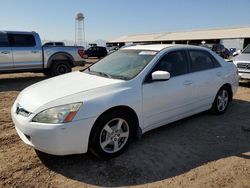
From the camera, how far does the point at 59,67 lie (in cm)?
1190

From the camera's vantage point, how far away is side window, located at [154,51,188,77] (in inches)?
182

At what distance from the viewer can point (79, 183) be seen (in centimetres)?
334

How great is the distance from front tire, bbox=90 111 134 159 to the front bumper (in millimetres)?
151

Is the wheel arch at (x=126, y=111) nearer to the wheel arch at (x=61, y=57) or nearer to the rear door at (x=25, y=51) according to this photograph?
the rear door at (x=25, y=51)

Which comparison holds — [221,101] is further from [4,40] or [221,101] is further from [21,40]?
[4,40]

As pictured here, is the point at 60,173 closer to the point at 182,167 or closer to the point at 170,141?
the point at 182,167

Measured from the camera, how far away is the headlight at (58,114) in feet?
11.1

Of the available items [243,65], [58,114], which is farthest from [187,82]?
[243,65]

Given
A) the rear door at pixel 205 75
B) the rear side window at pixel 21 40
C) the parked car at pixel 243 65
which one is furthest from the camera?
the rear side window at pixel 21 40

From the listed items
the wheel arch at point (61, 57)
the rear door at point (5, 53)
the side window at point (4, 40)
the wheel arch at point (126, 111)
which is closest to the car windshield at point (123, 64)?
the wheel arch at point (126, 111)

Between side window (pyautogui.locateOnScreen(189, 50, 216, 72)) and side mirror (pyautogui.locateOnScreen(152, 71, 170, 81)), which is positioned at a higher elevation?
side window (pyautogui.locateOnScreen(189, 50, 216, 72))

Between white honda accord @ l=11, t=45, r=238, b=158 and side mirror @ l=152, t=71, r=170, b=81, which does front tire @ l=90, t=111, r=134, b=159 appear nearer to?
white honda accord @ l=11, t=45, r=238, b=158

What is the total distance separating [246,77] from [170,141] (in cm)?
639

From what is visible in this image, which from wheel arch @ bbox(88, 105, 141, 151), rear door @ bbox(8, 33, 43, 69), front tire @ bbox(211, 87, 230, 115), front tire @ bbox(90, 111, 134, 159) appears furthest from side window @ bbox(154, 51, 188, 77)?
rear door @ bbox(8, 33, 43, 69)
